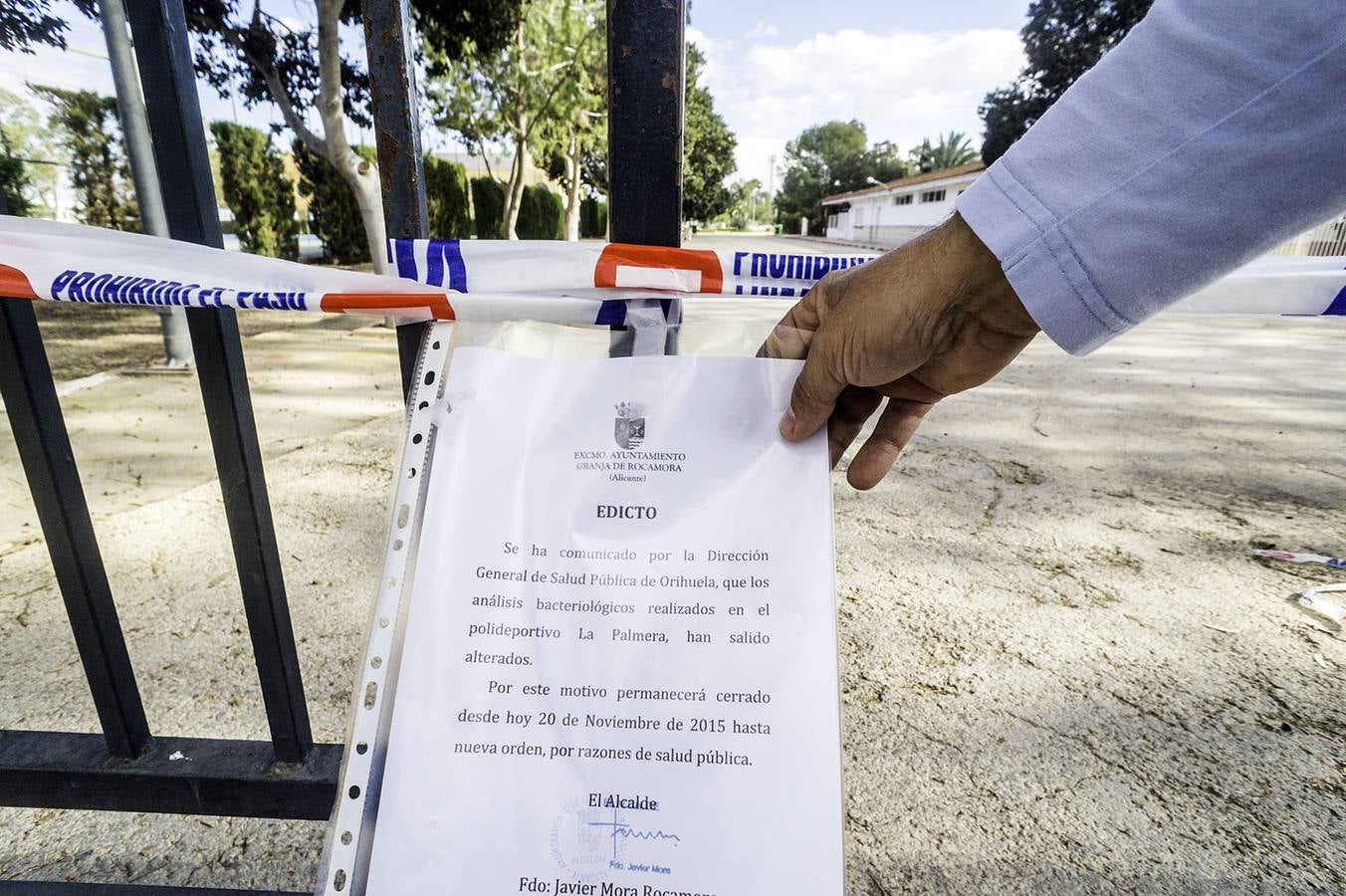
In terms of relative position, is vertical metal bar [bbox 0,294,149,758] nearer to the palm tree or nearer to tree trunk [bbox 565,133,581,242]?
tree trunk [bbox 565,133,581,242]

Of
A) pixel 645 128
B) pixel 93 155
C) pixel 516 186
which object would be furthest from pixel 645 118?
pixel 516 186

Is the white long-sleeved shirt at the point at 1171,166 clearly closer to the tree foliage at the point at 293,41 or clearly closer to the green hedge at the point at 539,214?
the tree foliage at the point at 293,41

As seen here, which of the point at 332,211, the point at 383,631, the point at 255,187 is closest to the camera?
the point at 383,631

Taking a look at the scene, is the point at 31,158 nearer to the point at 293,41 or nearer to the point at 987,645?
the point at 293,41

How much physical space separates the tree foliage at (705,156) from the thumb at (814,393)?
3867 cm

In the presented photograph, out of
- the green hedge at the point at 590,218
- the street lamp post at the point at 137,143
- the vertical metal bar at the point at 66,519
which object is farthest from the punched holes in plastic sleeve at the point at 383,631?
the green hedge at the point at 590,218

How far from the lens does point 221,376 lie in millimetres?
977

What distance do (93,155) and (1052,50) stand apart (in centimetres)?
3223

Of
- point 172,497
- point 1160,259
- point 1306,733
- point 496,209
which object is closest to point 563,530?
point 1160,259

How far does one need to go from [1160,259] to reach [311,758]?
1.40 meters

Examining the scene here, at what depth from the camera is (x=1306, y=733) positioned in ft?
5.79

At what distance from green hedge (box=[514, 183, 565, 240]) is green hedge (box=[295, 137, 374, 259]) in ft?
25.6

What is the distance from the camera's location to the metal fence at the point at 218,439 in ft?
2.75
